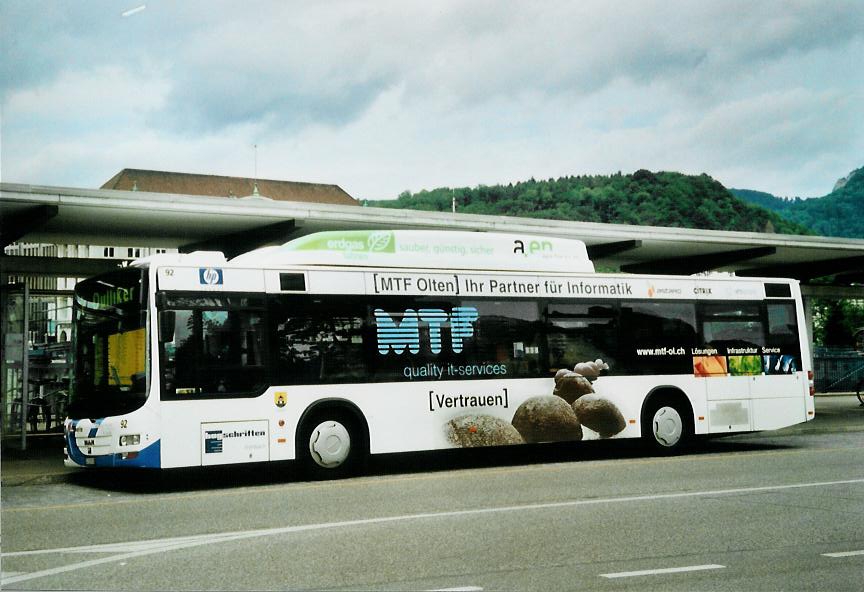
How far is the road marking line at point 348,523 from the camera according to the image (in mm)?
7551

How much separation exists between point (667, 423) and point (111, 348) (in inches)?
344

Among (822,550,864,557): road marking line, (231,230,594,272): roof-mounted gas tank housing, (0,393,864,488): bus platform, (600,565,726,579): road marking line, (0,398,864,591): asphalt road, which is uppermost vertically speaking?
(231,230,594,272): roof-mounted gas tank housing

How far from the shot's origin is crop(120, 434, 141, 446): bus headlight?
12352 millimetres

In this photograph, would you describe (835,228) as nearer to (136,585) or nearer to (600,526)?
(600,526)

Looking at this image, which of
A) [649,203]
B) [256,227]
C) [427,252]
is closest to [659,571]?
[427,252]

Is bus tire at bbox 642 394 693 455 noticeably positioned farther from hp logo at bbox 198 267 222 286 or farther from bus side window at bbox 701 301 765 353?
hp logo at bbox 198 267 222 286

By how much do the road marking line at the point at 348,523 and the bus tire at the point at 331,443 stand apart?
3.81 m

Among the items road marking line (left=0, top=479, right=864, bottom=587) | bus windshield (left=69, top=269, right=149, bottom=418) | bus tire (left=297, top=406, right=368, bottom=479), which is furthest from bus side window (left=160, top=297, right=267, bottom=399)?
road marking line (left=0, top=479, right=864, bottom=587)

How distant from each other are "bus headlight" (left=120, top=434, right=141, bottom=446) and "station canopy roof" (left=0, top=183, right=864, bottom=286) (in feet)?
17.4

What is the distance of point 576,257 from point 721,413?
142 inches

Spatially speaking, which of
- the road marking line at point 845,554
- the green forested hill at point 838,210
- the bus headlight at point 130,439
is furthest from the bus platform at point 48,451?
the road marking line at point 845,554

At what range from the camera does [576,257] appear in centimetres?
1664

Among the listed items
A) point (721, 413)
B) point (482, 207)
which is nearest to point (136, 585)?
point (721, 413)

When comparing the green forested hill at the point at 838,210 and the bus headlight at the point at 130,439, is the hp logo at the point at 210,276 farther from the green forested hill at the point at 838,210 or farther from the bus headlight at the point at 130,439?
the green forested hill at the point at 838,210
